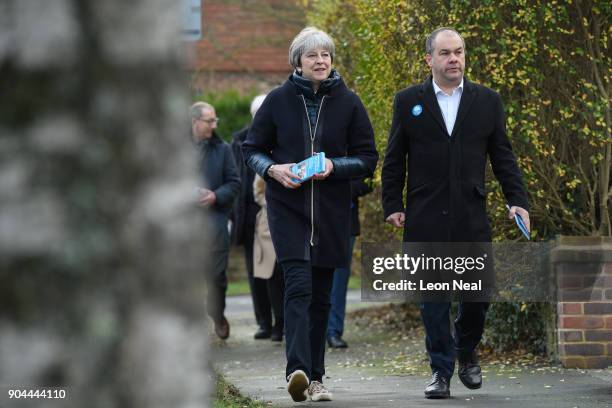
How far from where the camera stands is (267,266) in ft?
39.1

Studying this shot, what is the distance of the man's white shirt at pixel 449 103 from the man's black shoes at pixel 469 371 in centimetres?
131

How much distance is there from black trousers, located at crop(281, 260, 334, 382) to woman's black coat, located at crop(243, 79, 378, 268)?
0.11m

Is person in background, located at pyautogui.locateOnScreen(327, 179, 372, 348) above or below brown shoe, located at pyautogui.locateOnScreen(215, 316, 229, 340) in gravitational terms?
above

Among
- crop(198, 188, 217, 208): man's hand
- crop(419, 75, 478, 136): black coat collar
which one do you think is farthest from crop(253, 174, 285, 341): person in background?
crop(419, 75, 478, 136): black coat collar

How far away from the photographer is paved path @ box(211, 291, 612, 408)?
7.04 metres

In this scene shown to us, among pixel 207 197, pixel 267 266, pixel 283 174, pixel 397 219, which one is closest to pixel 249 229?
pixel 267 266

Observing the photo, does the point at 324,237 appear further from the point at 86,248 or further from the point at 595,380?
the point at 86,248

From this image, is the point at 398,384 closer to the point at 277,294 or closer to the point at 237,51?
the point at 277,294

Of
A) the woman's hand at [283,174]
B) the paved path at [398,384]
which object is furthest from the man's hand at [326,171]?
the paved path at [398,384]

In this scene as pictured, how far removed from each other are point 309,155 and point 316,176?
0.79ft

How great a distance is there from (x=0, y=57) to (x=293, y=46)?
19.0ft

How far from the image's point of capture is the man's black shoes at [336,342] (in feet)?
36.2

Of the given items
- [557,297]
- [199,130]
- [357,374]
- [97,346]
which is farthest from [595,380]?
[97,346]

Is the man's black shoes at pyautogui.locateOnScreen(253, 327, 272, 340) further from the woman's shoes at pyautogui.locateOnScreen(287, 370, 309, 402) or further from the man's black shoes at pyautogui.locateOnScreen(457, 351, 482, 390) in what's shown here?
the woman's shoes at pyautogui.locateOnScreen(287, 370, 309, 402)
